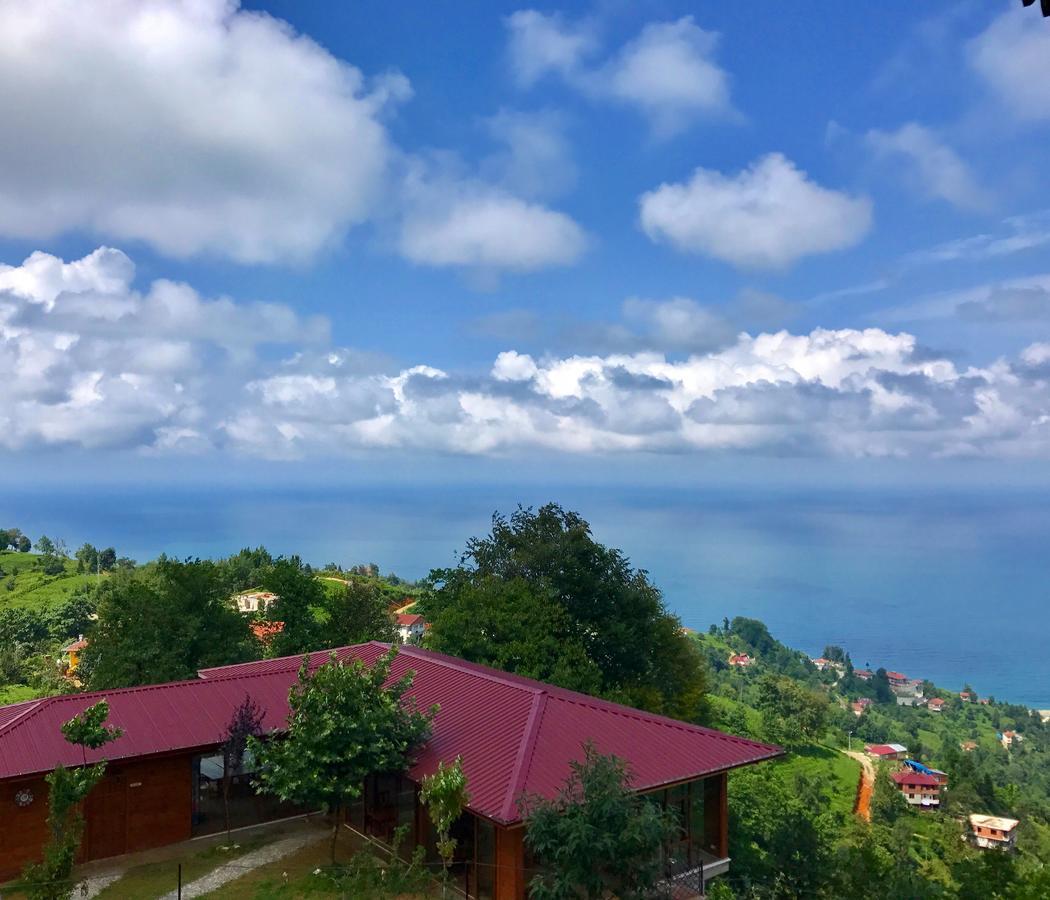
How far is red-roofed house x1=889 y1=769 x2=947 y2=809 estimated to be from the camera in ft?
179

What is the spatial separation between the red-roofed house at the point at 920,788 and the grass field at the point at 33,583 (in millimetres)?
64047

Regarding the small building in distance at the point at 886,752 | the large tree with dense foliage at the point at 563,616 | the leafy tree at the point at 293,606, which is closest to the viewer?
the large tree with dense foliage at the point at 563,616

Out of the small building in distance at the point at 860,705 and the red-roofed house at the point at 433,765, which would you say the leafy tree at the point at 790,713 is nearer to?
the small building in distance at the point at 860,705

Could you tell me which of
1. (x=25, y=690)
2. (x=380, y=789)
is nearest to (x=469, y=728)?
(x=380, y=789)

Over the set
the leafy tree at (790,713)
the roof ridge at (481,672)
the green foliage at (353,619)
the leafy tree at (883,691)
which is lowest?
the leafy tree at (883,691)

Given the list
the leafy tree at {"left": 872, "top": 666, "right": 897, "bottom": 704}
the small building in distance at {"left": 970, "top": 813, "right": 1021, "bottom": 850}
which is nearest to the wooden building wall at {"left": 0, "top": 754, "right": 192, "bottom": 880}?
the small building in distance at {"left": 970, "top": 813, "right": 1021, "bottom": 850}

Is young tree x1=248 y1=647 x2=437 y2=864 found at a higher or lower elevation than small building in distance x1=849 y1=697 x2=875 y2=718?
higher

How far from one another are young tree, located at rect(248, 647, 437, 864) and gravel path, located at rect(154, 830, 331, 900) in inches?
59.4

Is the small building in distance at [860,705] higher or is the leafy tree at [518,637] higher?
the leafy tree at [518,637]

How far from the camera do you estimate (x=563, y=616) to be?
24812 mm

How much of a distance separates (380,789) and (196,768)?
365 cm

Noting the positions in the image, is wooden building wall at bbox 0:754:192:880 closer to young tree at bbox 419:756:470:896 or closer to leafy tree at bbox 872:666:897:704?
young tree at bbox 419:756:470:896

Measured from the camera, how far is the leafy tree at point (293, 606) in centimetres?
2816

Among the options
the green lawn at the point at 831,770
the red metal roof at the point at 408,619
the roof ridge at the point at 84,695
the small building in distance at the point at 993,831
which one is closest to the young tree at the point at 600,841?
the roof ridge at the point at 84,695
